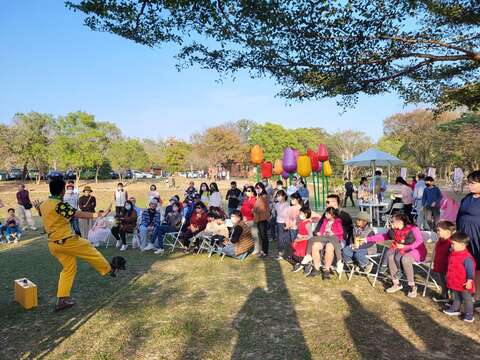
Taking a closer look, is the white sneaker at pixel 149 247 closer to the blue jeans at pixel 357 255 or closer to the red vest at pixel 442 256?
the blue jeans at pixel 357 255

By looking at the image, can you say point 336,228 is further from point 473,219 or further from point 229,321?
point 229,321

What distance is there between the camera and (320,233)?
20.1 feet

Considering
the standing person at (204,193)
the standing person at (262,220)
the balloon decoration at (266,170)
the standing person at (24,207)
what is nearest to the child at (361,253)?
the standing person at (262,220)

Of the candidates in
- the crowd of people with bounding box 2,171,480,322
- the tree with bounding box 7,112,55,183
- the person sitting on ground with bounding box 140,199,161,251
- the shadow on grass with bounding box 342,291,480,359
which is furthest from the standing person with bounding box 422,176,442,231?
the tree with bounding box 7,112,55,183

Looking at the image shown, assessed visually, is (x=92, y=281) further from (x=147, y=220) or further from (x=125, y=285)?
(x=147, y=220)

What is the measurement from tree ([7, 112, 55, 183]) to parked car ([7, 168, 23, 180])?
7914 mm

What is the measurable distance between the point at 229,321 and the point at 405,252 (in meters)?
2.62

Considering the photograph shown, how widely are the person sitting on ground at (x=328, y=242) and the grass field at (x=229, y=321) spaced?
0.28 meters

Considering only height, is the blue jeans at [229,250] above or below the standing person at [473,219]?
below

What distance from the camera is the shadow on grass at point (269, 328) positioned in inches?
139

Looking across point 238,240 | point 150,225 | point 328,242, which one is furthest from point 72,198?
point 328,242

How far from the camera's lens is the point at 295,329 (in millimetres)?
4039

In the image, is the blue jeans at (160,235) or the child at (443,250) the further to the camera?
the blue jeans at (160,235)

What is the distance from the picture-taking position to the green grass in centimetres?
359
